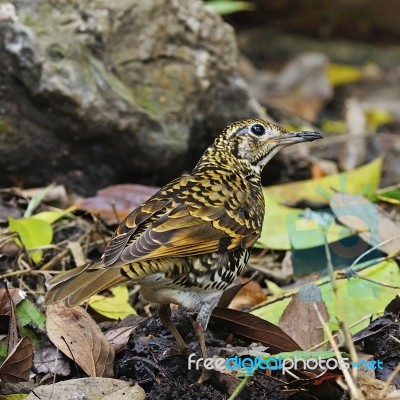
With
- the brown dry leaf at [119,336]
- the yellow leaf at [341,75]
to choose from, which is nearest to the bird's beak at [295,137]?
the brown dry leaf at [119,336]

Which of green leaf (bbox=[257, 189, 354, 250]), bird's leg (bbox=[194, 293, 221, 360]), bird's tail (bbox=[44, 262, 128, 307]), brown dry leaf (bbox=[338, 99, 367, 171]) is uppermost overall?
bird's tail (bbox=[44, 262, 128, 307])

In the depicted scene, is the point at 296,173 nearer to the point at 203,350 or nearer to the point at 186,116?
the point at 186,116

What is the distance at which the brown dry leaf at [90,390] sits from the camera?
156 inches

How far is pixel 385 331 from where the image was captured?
4.36 m

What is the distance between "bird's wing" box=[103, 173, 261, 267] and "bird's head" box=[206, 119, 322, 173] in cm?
46

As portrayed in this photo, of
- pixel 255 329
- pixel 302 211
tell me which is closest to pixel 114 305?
pixel 255 329

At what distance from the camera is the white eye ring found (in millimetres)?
5238

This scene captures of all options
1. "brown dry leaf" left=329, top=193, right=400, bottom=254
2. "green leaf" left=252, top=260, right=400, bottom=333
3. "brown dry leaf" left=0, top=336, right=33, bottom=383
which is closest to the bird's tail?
"brown dry leaf" left=0, top=336, right=33, bottom=383

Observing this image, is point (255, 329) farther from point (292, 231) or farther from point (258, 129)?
point (292, 231)

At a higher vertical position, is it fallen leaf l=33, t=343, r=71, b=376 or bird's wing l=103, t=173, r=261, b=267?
bird's wing l=103, t=173, r=261, b=267

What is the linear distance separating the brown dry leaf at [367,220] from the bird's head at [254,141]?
860 mm

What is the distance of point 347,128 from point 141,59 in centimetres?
330

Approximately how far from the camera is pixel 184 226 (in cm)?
436

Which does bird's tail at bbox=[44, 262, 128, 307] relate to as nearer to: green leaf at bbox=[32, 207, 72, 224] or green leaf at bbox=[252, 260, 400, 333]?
green leaf at bbox=[252, 260, 400, 333]
